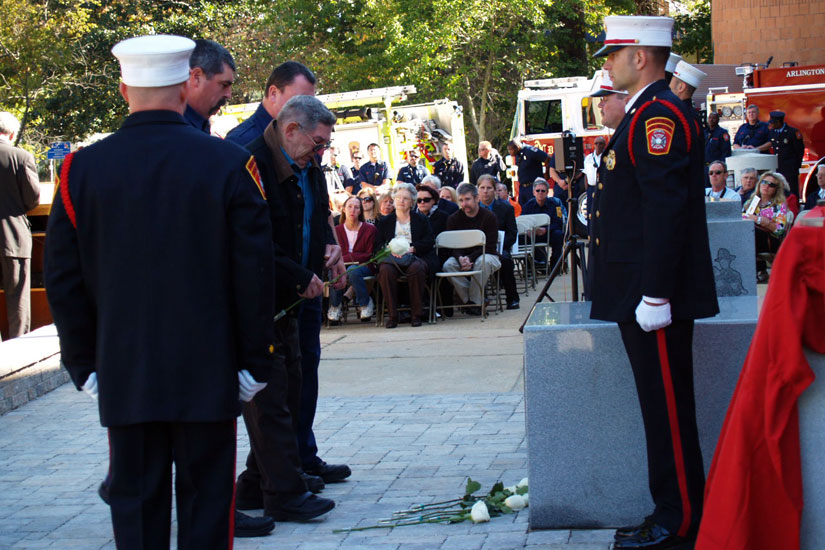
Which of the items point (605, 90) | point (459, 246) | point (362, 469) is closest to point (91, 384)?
point (362, 469)

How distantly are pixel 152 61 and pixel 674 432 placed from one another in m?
2.33

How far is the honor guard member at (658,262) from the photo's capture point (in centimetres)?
403

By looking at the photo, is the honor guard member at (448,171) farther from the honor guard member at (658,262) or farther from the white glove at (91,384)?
the white glove at (91,384)

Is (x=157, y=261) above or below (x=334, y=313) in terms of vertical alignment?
above

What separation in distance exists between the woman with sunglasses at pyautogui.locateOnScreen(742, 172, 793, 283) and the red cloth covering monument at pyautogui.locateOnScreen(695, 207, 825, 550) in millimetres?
10191

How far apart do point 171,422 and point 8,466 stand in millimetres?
3533

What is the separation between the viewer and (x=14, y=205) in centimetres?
959

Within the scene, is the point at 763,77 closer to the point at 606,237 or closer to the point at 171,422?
the point at 606,237

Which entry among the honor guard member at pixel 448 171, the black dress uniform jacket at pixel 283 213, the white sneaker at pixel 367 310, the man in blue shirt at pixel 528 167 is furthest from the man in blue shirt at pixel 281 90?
the honor guard member at pixel 448 171

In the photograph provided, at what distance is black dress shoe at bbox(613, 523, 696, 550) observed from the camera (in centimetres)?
416

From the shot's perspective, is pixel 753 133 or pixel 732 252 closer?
pixel 732 252

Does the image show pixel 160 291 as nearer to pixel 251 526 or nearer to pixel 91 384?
pixel 91 384

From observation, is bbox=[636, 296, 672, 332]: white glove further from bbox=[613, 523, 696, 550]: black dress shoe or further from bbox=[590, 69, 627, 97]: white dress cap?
bbox=[590, 69, 627, 97]: white dress cap

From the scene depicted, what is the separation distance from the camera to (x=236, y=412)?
11.4 feet
